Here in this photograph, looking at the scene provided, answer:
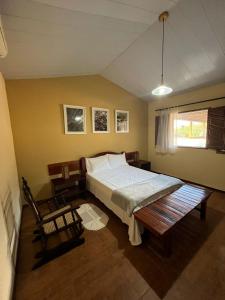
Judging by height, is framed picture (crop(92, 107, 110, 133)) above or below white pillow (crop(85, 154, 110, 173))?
above

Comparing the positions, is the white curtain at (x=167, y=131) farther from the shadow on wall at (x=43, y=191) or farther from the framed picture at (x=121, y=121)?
the shadow on wall at (x=43, y=191)

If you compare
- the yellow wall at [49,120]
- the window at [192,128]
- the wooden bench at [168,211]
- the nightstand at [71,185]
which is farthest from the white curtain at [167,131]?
the nightstand at [71,185]

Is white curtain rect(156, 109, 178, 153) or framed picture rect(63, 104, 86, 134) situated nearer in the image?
framed picture rect(63, 104, 86, 134)

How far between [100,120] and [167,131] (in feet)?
6.49

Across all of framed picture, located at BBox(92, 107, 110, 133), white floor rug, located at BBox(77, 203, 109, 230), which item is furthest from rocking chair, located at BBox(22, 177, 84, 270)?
framed picture, located at BBox(92, 107, 110, 133)

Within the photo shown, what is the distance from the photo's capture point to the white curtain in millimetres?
3811

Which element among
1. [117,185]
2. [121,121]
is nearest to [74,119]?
[121,121]

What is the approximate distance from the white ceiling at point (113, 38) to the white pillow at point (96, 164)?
197 cm

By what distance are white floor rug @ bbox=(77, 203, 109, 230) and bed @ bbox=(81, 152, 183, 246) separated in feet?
0.66

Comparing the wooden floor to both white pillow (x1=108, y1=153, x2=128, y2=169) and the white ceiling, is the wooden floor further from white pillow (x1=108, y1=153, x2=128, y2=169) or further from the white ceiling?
the white ceiling

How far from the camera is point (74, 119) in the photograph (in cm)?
316

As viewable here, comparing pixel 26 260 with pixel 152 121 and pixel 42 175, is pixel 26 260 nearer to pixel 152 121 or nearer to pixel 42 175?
pixel 42 175

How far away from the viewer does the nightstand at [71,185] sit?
2.73m

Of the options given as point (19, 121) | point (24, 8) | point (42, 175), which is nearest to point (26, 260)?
point (42, 175)
